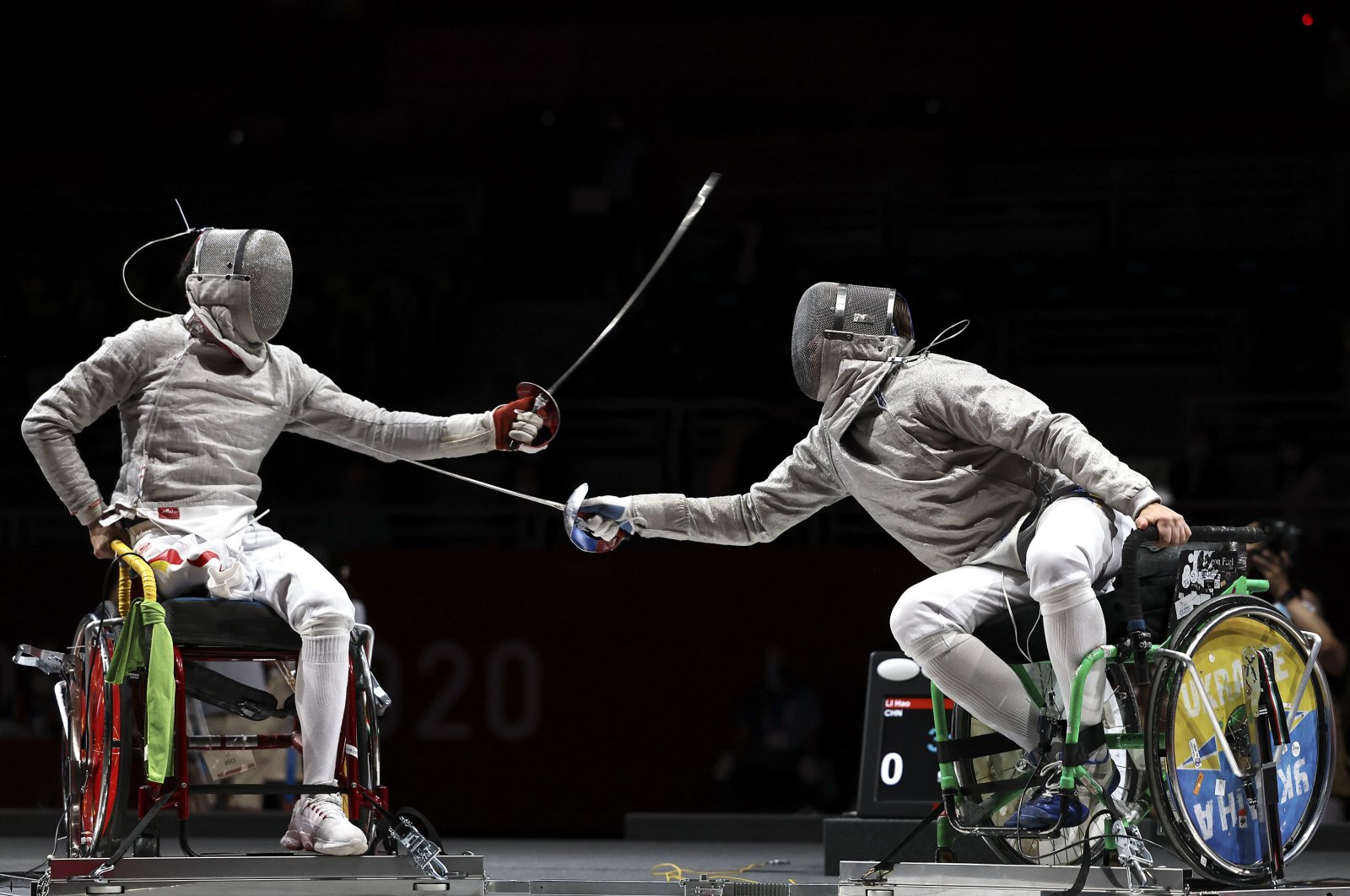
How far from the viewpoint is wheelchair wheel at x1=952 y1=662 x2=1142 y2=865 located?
255 centimetres

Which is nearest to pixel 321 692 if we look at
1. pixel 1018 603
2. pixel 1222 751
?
pixel 1018 603

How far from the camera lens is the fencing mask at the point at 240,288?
3.05 metres

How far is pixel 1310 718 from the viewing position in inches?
108

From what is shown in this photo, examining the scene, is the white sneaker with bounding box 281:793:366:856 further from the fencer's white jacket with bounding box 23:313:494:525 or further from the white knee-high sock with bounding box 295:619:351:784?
the fencer's white jacket with bounding box 23:313:494:525

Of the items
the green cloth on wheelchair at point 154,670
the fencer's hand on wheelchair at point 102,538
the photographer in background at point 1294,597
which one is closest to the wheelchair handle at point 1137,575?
the green cloth on wheelchair at point 154,670

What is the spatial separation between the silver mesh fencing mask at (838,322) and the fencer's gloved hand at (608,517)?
40 cm

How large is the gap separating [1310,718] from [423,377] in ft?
17.0

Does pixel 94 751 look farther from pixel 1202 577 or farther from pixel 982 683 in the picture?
pixel 1202 577

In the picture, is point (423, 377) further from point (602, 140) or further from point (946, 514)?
point (946, 514)

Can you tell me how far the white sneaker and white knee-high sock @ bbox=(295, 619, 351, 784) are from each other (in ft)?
0.15

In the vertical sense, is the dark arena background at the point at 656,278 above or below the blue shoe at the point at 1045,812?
above

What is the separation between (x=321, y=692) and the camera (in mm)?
2787

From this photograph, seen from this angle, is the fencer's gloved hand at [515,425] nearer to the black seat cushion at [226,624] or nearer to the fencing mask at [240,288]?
the fencing mask at [240,288]

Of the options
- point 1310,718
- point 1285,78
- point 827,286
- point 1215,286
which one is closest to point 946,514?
point 827,286
